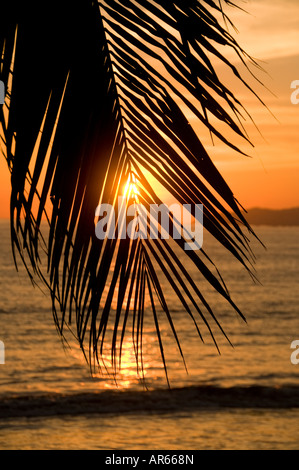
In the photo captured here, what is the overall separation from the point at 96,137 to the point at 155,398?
20.3 metres

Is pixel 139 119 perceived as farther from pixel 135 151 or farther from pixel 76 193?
pixel 76 193

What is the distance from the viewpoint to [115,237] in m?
1.00

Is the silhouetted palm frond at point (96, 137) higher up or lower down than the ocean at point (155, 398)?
higher up

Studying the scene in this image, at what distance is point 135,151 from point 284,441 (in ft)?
53.6

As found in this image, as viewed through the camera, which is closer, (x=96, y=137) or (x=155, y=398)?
(x=96, y=137)

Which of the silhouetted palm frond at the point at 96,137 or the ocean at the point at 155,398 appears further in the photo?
the ocean at the point at 155,398

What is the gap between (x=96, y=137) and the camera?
1003 millimetres

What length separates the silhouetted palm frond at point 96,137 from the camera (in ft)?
3.17

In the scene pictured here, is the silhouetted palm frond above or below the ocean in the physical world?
above

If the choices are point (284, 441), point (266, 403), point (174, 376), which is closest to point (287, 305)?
point (174, 376)

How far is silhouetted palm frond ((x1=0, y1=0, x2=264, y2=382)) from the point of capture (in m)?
0.97

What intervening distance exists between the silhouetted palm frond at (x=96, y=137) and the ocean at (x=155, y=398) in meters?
8.75

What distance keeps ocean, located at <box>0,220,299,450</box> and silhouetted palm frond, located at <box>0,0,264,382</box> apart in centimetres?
875

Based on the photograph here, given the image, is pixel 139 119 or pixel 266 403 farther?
pixel 266 403
